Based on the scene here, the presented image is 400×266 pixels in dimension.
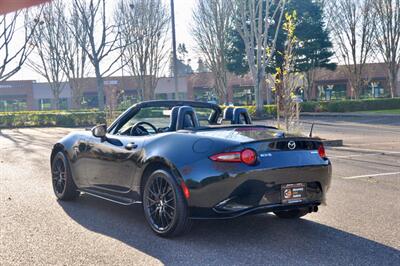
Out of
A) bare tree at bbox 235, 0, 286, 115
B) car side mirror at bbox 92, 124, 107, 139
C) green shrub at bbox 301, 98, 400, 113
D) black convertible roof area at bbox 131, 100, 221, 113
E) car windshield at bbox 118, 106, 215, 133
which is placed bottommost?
green shrub at bbox 301, 98, 400, 113

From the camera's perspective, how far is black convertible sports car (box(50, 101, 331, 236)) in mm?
4855

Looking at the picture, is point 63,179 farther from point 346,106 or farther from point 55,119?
point 346,106

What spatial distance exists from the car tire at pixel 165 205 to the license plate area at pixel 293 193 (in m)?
0.94

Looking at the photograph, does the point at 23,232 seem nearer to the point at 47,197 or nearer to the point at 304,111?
the point at 47,197

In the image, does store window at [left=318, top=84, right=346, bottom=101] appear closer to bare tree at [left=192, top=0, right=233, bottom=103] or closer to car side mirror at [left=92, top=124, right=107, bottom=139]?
bare tree at [left=192, top=0, right=233, bottom=103]

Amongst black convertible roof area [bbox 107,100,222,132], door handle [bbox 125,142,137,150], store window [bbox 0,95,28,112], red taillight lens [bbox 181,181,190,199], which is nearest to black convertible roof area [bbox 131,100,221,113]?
black convertible roof area [bbox 107,100,222,132]

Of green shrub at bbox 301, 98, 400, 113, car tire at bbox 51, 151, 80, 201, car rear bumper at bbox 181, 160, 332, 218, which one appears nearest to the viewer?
car rear bumper at bbox 181, 160, 332, 218

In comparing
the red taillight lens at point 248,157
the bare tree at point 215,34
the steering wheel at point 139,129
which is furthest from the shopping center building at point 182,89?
the red taillight lens at point 248,157

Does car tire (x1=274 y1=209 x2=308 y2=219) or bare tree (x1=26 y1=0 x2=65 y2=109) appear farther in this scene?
bare tree (x1=26 y1=0 x2=65 y2=109)

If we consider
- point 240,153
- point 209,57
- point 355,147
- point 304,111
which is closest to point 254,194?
point 240,153

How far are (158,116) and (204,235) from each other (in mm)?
2065

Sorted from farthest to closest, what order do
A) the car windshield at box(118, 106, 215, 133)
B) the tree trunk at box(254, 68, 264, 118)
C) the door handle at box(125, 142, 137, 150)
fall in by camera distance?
the tree trunk at box(254, 68, 264, 118) → the car windshield at box(118, 106, 215, 133) → the door handle at box(125, 142, 137, 150)

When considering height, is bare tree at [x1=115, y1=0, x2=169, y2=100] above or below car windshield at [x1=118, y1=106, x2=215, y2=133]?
above

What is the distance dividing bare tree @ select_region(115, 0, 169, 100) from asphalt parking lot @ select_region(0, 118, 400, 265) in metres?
30.3
